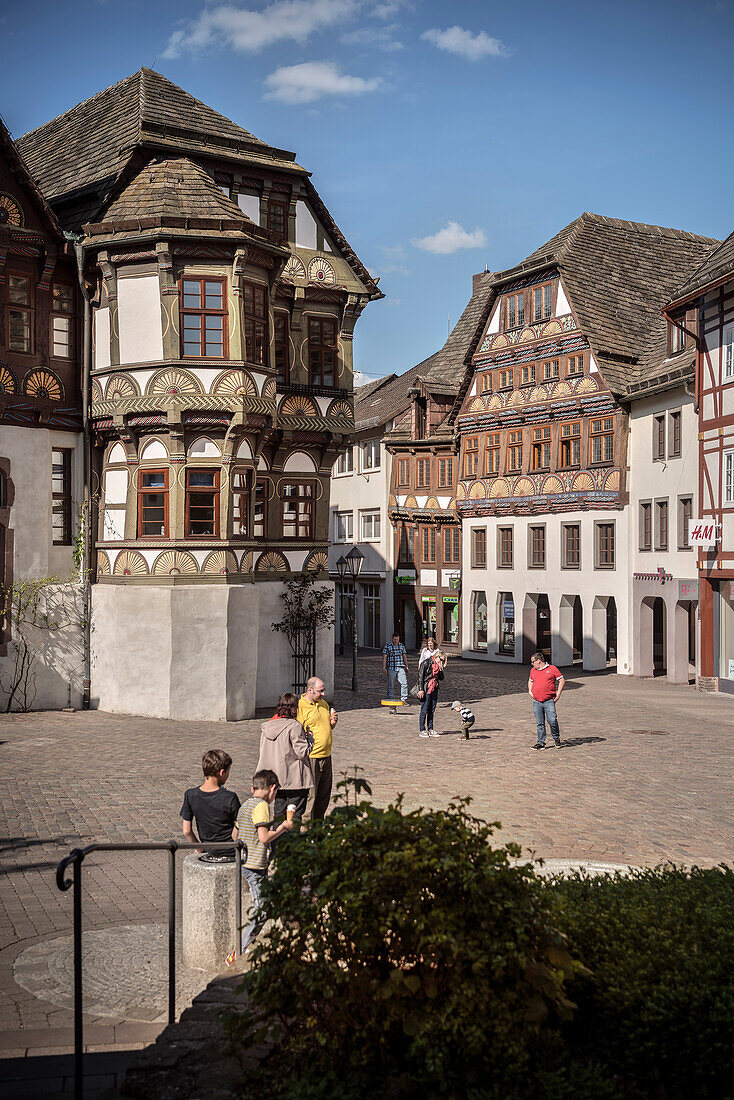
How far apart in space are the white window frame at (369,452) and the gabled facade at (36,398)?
85.3ft

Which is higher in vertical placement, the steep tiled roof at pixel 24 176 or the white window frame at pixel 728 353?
the steep tiled roof at pixel 24 176

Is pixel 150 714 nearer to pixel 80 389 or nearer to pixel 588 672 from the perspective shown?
pixel 80 389

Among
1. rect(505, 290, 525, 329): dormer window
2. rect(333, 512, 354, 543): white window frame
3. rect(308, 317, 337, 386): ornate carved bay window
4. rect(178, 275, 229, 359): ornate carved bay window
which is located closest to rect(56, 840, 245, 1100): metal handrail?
rect(178, 275, 229, 359): ornate carved bay window

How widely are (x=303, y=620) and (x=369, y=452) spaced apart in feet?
85.5

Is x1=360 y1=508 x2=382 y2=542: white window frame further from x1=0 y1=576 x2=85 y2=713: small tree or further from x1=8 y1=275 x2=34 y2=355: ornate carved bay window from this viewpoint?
x1=8 y1=275 x2=34 y2=355: ornate carved bay window

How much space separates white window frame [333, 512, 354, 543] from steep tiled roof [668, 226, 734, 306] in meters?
23.1

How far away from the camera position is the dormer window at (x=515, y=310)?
133 ft

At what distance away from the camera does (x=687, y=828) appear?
13141mm

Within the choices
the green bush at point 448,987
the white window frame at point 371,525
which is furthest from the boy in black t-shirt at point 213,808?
the white window frame at point 371,525

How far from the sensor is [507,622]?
42031mm

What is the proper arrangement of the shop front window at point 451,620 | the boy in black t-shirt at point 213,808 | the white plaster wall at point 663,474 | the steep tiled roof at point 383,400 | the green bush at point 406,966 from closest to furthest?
1. the green bush at point 406,966
2. the boy in black t-shirt at point 213,808
3. the white plaster wall at point 663,474
4. the shop front window at point 451,620
5. the steep tiled roof at point 383,400

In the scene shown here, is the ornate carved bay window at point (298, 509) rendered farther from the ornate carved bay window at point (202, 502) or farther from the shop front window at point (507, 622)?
the shop front window at point (507, 622)

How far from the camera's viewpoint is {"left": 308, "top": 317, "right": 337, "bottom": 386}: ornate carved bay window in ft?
87.0

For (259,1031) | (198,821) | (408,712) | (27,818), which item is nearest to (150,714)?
(408,712)
